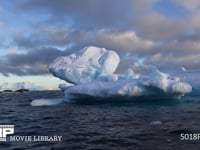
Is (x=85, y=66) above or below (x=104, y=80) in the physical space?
above

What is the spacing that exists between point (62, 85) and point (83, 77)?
2869mm

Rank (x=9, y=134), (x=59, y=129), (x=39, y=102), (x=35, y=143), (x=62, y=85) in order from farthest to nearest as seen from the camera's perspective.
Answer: (x=62, y=85)
(x=39, y=102)
(x=59, y=129)
(x=9, y=134)
(x=35, y=143)

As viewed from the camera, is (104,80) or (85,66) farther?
(85,66)

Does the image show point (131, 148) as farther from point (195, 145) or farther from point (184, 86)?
point (184, 86)

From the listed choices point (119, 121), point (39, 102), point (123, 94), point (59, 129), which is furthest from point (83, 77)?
point (59, 129)

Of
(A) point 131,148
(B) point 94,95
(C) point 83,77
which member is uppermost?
(C) point 83,77

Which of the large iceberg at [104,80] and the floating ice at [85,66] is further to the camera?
the floating ice at [85,66]

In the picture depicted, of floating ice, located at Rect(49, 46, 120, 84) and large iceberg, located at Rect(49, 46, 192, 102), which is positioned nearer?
large iceberg, located at Rect(49, 46, 192, 102)

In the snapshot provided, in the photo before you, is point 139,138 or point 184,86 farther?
point 184,86

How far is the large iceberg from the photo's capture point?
24094 millimetres

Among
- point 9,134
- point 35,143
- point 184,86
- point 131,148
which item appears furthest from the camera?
point 184,86

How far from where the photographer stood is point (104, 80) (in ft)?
95.3

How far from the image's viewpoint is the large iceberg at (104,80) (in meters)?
24.1

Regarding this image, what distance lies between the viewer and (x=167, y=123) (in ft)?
48.5
